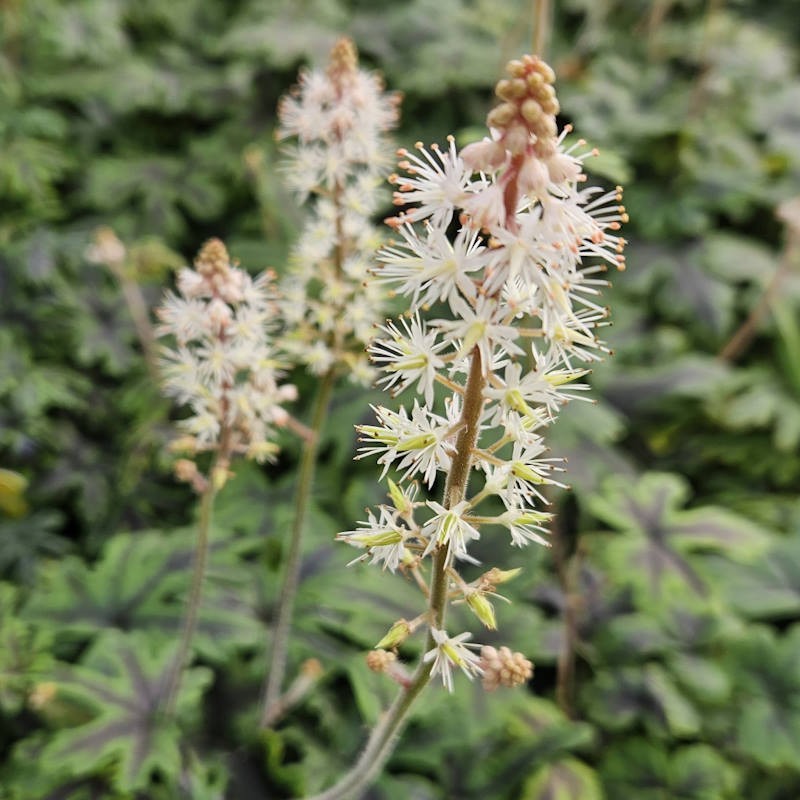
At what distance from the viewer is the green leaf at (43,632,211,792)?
7.59 ft

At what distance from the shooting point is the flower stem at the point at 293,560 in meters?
2.46

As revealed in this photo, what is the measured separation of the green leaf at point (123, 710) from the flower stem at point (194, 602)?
0.12ft

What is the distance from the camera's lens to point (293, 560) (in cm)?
251

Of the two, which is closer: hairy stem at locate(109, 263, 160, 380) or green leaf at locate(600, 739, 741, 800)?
green leaf at locate(600, 739, 741, 800)

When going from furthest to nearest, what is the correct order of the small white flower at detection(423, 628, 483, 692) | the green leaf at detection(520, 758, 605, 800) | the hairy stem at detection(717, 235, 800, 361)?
the hairy stem at detection(717, 235, 800, 361)
the green leaf at detection(520, 758, 605, 800)
the small white flower at detection(423, 628, 483, 692)

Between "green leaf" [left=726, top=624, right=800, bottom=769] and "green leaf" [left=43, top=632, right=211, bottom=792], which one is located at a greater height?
"green leaf" [left=726, top=624, right=800, bottom=769]

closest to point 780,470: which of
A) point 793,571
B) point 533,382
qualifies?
point 793,571

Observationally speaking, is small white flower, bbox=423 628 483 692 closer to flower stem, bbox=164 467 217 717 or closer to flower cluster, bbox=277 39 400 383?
flower stem, bbox=164 467 217 717

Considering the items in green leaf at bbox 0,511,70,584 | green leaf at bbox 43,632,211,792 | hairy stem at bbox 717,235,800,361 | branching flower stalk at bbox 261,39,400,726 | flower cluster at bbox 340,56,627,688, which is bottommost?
green leaf at bbox 43,632,211,792

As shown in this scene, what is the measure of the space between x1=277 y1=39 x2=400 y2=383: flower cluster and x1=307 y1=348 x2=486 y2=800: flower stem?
909 mm

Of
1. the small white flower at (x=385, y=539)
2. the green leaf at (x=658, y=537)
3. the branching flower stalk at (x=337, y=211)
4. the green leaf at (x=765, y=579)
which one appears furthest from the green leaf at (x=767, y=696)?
the small white flower at (x=385, y=539)

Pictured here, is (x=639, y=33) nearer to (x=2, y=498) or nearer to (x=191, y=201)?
(x=191, y=201)

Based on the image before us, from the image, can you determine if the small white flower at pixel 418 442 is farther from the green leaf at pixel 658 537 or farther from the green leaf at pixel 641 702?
the green leaf at pixel 641 702

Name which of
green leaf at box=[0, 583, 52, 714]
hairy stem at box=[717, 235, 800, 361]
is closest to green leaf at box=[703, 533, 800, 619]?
hairy stem at box=[717, 235, 800, 361]
